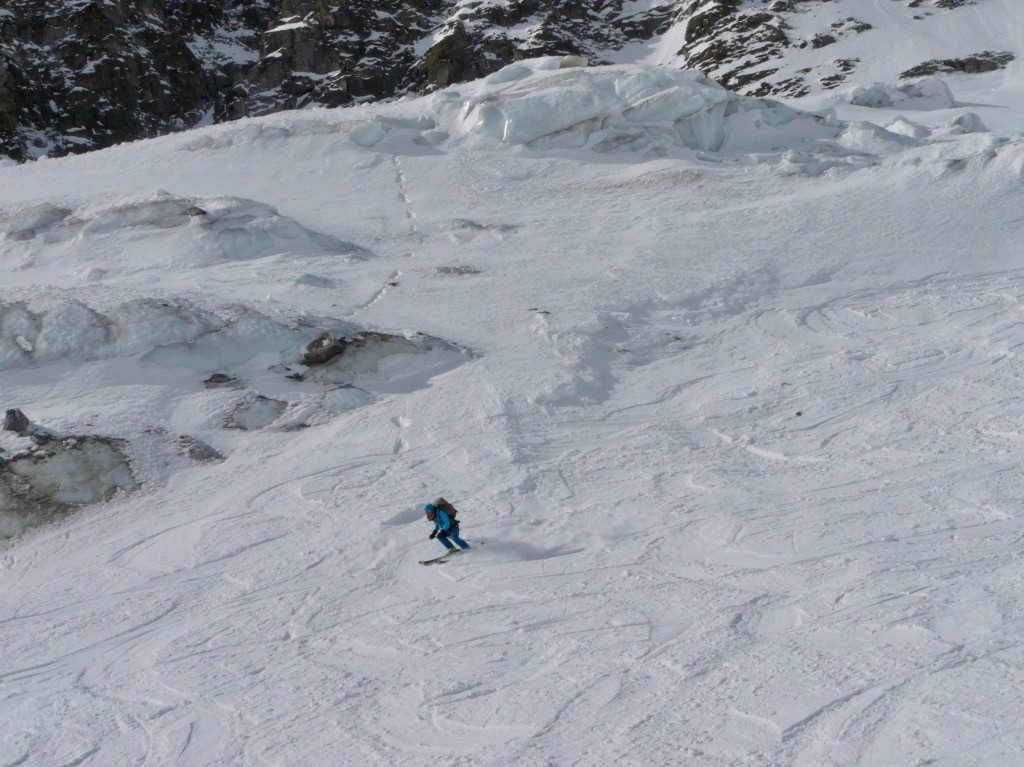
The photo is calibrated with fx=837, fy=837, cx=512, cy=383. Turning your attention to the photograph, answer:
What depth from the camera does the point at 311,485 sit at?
1148cm

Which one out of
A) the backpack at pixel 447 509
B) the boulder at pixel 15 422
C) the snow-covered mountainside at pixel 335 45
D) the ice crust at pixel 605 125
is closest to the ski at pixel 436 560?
the backpack at pixel 447 509

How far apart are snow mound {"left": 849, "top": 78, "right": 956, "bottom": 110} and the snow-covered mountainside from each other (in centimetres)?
2095

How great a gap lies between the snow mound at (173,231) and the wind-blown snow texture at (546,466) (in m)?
0.10

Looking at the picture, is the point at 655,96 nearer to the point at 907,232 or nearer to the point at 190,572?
the point at 907,232

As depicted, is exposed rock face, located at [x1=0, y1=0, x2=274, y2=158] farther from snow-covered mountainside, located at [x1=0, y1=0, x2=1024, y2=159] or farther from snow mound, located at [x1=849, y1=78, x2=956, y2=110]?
snow mound, located at [x1=849, y1=78, x2=956, y2=110]

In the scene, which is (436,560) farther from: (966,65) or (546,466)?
(966,65)

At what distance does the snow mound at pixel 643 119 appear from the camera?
26094 millimetres

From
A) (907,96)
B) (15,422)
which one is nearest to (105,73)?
(907,96)

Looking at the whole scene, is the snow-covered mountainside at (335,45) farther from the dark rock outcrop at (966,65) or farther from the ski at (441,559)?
the ski at (441,559)

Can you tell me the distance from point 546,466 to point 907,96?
31.8m

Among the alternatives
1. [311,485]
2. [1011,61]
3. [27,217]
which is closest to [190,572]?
[311,485]

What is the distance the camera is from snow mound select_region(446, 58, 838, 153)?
85.6ft

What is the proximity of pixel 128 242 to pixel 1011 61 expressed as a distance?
49258 millimetres

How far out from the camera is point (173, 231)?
801 inches
